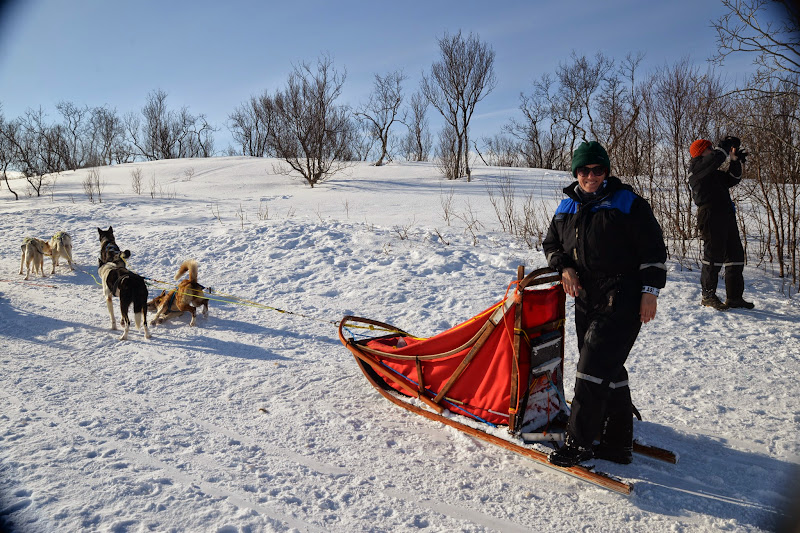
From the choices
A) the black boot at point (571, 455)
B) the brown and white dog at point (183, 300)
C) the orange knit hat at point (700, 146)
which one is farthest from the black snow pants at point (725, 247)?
the brown and white dog at point (183, 300)

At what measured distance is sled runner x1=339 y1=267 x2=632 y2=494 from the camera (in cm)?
296

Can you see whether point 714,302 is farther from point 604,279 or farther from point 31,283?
point 31,283

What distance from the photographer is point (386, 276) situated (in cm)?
715

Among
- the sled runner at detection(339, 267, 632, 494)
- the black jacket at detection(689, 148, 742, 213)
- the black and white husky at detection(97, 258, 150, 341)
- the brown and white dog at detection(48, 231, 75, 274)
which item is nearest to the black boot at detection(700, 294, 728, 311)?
the black jacket at detection(689, 148, 742, 213)

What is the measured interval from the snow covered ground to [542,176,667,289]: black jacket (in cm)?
123

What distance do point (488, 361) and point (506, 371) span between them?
16cm

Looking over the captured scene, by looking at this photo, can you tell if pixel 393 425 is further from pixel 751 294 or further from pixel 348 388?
pixel 751 294

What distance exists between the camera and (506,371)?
9.95 ft

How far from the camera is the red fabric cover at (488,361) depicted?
300 cm

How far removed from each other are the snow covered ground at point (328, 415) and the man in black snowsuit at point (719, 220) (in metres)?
0.27

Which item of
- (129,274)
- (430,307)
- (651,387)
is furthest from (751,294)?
(129,274)

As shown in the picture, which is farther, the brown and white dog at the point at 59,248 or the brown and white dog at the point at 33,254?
the brown and white dog at the point at 59,248

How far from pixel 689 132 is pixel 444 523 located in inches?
311

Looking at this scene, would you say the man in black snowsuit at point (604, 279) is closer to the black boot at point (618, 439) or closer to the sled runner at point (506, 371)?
the black boot at point (618, 439)
